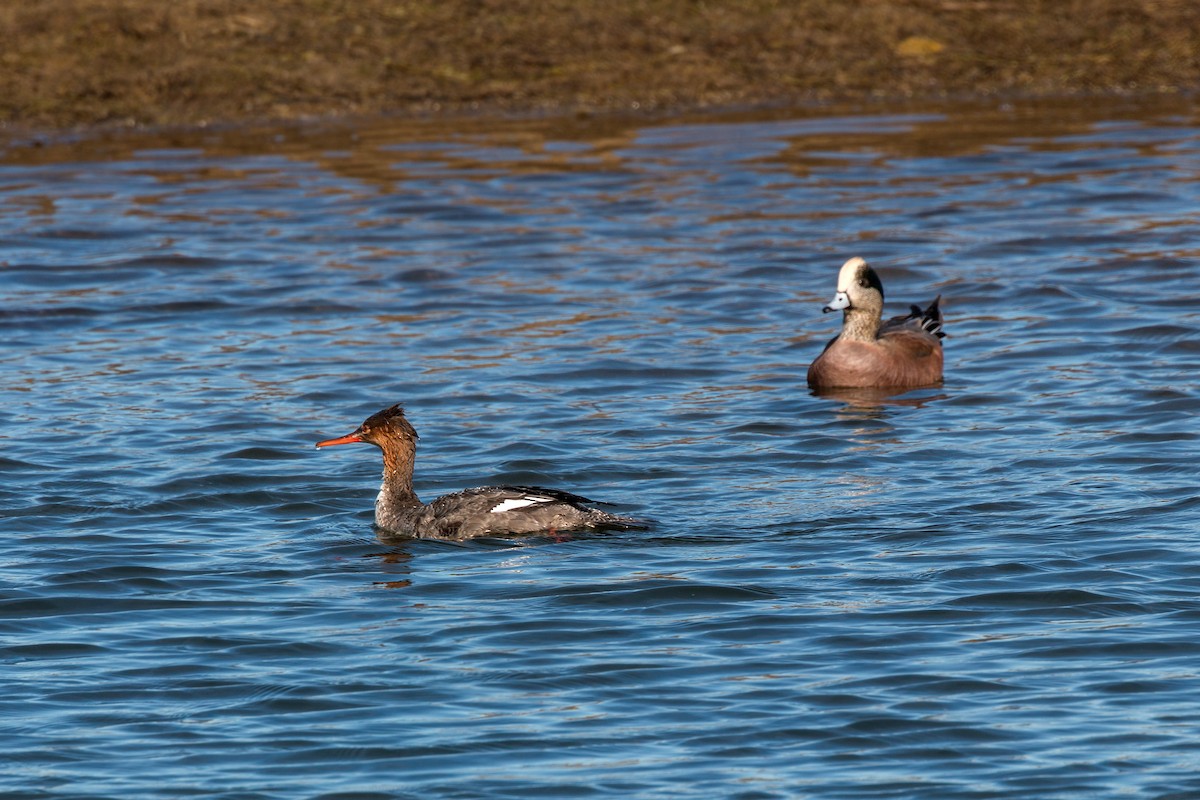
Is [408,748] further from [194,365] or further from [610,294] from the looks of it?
[610,294]

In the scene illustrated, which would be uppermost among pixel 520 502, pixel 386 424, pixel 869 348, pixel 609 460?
pixel 386 424

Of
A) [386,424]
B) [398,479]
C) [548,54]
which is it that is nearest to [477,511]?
[398,479]

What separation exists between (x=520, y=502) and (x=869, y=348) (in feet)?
16.6

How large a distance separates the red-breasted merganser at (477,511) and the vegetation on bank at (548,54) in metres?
12.4

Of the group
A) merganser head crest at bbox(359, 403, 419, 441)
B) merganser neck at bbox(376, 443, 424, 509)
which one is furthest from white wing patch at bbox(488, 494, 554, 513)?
merganser head crest at bbox(359, 403, 419, 441)

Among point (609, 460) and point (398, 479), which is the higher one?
point (398, 479)

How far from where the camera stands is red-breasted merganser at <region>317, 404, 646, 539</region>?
11.5 metres

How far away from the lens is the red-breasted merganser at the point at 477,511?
Answer: 37.7ft

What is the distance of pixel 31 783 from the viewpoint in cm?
802

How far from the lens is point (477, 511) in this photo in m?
11.6

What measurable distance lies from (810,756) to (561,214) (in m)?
13.3

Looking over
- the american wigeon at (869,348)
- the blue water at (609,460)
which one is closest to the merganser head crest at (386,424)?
the blue water at (609,460)

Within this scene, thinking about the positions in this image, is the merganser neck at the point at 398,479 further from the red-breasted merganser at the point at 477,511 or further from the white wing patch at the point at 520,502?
the white wing patch at the point at 520,502

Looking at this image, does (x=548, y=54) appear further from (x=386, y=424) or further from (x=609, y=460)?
(x=386, y=424)
